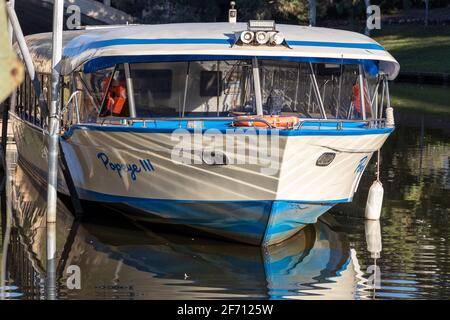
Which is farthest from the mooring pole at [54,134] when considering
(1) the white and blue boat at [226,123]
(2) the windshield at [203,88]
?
(2) the windshield at [203,88]

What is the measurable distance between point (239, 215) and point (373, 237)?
8.56 feet

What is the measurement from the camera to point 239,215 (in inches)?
561

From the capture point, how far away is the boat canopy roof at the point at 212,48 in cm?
1477

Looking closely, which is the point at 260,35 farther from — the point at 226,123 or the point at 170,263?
the point at 170,263

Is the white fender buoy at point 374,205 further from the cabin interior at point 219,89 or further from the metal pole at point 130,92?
the metal pole at point 130,92

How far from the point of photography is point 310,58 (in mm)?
15266

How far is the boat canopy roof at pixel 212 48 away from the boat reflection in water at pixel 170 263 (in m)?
2.60

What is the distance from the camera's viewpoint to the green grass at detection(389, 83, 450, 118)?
40406 millimetres

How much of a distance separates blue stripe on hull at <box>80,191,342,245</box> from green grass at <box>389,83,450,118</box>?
79.4 ft

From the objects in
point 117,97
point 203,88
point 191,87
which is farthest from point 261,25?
point 117,97

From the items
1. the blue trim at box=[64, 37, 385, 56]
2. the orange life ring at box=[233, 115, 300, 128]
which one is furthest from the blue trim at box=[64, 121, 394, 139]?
the blue trim at box=[64, 37, 385, 56]

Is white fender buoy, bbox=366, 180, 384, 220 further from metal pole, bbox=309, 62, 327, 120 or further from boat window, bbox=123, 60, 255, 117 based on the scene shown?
boat window, bbox=123, 60, 255, 117

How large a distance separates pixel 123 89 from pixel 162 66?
2.18 feet
